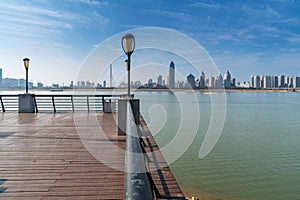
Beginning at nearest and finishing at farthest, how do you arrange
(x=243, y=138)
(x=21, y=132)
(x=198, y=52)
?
(x=21, y=132)
(x=198, y=52)
(x=243, y=138)

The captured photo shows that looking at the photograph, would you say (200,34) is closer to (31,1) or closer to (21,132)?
(31,1)

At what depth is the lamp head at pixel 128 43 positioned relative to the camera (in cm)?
544

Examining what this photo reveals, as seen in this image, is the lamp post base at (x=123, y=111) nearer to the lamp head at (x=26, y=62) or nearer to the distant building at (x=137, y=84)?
the distant building at (x=137, y=84)

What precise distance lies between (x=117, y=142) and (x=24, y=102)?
7.15 metres

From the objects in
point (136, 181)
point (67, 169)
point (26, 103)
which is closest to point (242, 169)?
point (67, 169)

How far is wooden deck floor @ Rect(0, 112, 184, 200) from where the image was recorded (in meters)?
2.46

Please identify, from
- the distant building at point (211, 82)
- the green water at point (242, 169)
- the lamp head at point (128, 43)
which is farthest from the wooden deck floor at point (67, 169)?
the distant building at point (211, 82)

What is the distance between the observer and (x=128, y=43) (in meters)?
5.45

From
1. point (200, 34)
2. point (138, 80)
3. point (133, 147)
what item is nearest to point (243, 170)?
point (138, 80)

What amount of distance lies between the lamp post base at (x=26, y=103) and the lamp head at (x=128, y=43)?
640cm

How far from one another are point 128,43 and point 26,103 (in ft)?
22.4

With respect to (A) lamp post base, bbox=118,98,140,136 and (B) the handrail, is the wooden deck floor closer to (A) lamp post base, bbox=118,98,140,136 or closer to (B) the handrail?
(A) lamp post base, bbox=118,98,140,136

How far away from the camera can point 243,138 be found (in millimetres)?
12602

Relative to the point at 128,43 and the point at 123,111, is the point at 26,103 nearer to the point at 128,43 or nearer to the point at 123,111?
the point at 123,111
